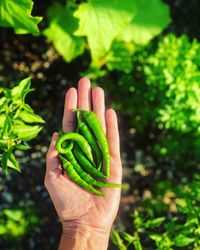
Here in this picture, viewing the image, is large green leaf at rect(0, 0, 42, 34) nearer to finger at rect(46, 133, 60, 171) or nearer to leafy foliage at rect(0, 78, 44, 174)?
leafy foliage at rect(0, 78, 44, 174)

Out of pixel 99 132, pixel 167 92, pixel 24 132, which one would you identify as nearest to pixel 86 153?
pixel 99 132

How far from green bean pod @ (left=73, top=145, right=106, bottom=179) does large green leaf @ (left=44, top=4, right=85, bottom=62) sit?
108 centimetres

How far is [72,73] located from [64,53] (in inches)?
28.4

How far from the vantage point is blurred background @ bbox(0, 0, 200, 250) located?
343 cm

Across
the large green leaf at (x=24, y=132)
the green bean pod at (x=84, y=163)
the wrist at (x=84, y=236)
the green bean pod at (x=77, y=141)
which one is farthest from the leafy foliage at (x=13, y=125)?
the wrist at (x=84, y=236)

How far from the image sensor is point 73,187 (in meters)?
3.02

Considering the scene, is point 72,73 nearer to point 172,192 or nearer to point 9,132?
point 172,192

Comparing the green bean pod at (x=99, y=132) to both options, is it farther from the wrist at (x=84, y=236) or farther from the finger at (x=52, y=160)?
the wrist at (x=84, y=236)

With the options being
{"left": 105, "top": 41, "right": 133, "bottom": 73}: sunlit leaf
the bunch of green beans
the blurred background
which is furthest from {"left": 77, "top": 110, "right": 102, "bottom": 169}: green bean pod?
{"left": 105, "top": 41, "right": 133, "bottom": 73}: sunlit leaf

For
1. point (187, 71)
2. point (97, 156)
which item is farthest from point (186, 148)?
point (97, 156)

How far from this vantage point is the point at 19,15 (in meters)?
3.11

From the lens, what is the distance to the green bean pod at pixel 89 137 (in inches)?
125

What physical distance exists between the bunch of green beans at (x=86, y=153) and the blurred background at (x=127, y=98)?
46 centimetres

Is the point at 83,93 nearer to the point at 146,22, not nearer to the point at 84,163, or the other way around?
the point at 84,163
